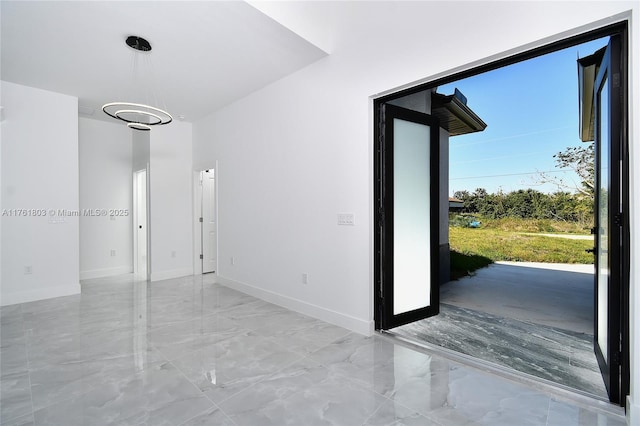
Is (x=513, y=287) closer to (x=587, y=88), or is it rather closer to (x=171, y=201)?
(x=587, y=88)

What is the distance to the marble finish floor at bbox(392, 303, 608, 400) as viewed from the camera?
92.5 inches

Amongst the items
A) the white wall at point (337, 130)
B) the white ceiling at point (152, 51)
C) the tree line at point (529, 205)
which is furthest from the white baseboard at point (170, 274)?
the tree line at point (529, 205)

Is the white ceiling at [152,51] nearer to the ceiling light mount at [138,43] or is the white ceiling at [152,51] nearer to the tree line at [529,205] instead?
the ceiling light mount at [138,43]

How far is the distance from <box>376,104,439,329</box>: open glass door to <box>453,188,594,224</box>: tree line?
8.82ft

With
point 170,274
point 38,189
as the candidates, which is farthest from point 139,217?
point 38,189

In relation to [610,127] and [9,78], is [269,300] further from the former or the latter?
[9,78]

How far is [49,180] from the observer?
4.62 m

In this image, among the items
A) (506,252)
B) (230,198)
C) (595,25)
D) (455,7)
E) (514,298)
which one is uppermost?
(455,7)

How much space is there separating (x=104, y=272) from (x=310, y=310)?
4.82 metres

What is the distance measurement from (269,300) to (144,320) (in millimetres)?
Result: 1528

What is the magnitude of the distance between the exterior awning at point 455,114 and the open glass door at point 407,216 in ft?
3.92

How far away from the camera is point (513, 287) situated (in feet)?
16.7

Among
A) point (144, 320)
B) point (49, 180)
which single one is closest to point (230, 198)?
point (144, 320)

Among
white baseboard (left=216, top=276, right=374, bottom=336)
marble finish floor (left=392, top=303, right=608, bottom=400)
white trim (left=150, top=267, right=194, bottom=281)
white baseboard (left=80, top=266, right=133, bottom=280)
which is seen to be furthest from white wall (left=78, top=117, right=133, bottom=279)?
marble finish floor (left=392, top=303, right=608, bottom=400)
